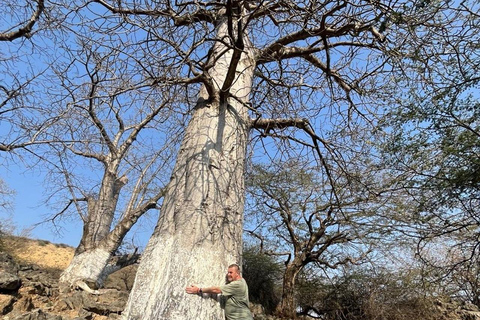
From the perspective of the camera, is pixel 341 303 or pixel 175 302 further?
pixel 341 303

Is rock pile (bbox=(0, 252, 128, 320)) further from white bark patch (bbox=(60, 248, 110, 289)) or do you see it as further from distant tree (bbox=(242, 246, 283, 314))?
distant tree (bbox=(242, 246, 283, 314))

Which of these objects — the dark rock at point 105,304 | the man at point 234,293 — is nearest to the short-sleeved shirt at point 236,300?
the man at point 234,293

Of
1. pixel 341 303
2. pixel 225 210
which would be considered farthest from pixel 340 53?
pixel 341 303

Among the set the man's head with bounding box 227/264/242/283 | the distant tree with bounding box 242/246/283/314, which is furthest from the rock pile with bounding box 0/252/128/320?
the distant tree with bounding box 242/246/283/314

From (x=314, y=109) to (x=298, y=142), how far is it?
1.26ft

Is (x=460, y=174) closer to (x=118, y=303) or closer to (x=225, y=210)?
(x=225, y=210)

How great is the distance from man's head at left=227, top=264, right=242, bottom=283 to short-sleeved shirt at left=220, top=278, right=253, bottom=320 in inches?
1.1

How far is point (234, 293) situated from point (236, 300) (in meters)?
0.13

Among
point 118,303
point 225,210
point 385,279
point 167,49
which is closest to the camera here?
point 225,210

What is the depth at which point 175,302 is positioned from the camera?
1.81m

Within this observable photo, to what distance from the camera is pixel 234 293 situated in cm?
203

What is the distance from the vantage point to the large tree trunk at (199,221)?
6.07 feet

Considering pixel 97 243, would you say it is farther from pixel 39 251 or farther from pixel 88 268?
pixel 39 251

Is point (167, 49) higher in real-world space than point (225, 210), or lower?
higher
